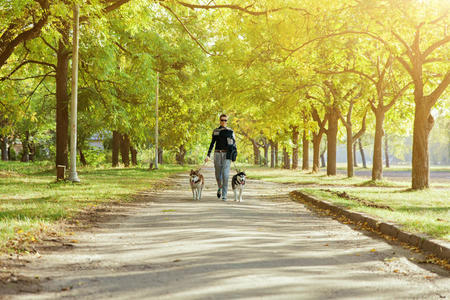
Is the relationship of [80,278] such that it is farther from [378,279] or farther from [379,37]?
[379,37]

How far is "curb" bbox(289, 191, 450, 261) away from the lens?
20.7 feet

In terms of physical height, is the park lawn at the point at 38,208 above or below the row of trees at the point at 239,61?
below

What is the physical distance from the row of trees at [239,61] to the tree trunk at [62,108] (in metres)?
0.05

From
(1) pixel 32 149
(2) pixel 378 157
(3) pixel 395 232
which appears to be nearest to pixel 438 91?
(2) pixel 378 157

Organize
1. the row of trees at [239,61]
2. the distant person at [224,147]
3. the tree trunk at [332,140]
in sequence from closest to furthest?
the distant person at [224,147] < the row of trees at [239,61] < the tree trunk at [332,140]

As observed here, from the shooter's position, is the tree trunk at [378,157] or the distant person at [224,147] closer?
the distant person at [224,147]

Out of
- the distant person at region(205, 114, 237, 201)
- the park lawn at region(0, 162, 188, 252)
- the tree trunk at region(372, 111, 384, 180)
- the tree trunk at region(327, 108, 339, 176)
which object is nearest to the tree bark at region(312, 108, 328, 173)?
the tree trunk at region(327, 108, 339, 176)

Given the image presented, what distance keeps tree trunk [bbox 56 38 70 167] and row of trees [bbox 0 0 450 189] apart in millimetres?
47

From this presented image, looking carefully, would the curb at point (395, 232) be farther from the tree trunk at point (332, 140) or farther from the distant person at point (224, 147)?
the tree trunk at point (332, 140)

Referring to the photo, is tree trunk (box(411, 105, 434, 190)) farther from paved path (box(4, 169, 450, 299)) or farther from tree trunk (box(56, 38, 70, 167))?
tree trunk (box(56, 38, 70, 167))

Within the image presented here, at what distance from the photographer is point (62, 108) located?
848 inches

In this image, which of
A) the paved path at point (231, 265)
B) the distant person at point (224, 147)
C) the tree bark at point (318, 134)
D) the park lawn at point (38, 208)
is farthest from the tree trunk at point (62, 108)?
the tree bark at point (318, 134)

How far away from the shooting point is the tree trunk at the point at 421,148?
671 inches

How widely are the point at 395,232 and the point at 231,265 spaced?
3.59 m
